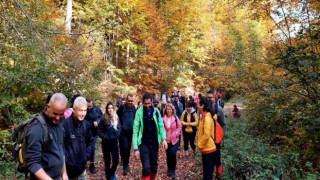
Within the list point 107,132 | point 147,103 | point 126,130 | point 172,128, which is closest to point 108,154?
point 107,132

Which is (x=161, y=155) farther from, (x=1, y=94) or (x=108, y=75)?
(x=108, y=75)

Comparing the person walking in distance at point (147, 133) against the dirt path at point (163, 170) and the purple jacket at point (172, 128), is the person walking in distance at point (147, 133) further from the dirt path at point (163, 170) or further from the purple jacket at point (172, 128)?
the dirt path at point (163, 170)

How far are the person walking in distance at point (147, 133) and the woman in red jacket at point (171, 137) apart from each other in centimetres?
136

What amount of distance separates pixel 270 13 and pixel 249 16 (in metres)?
1.16

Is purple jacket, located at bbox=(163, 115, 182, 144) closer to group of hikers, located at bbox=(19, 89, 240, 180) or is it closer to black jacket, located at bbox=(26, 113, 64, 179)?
group of hikers, located at bbox=(19, 89, 240, 180)

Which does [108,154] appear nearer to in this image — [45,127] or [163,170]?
[163,170]

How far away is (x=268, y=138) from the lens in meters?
10.7

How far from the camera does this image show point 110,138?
23.3 feet

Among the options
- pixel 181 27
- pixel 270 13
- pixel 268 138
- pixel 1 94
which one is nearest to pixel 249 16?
pixel 270 13

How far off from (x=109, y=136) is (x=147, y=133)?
4.25 feet

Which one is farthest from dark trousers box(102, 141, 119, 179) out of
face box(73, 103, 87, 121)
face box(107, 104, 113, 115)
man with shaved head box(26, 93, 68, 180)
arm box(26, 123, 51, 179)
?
arm box(26, 123, 51, 179)

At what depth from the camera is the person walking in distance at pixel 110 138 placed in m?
7.12

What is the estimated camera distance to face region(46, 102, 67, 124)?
3.25 metres

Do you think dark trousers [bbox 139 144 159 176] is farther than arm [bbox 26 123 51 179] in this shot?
Yes
